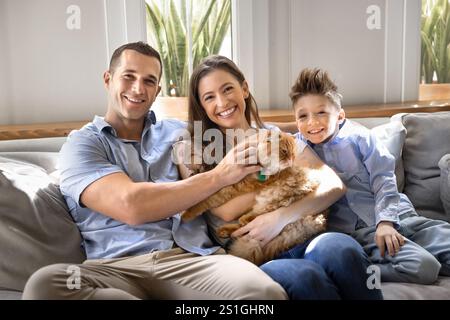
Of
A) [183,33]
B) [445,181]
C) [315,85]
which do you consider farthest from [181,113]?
[445,181]

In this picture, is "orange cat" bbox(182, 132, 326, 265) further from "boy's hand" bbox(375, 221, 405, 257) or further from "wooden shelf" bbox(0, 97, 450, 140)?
"wooden shelf" bbox(0, 97, 450, 140)

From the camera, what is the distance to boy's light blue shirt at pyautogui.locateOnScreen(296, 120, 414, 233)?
1.76 meters

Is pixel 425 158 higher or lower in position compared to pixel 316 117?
lower

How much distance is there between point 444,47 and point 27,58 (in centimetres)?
230

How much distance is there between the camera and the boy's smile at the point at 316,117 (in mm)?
Result: 1797

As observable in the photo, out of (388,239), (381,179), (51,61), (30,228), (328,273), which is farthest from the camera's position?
(51,61)

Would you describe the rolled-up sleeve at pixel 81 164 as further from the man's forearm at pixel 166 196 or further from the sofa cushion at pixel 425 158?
the sofa cushion at pixel 425 158

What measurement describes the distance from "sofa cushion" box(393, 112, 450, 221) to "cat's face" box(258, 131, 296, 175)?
75 centimetres

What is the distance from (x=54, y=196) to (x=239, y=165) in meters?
0.61

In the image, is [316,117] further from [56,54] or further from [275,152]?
[56,54]

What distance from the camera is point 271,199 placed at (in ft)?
5.24

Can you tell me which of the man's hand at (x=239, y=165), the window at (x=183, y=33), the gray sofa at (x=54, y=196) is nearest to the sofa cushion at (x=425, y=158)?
the gray sofa at (x=54, y=196)
